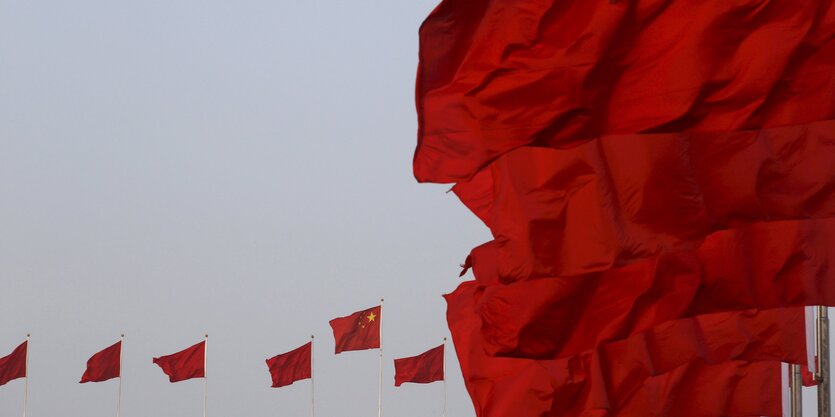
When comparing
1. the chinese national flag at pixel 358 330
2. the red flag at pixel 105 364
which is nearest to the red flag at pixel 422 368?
the chinese national flag at pixel 358 330

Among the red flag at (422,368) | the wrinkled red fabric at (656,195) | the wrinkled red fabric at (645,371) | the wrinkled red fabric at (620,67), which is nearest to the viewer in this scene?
the wrinkled red fabric at (620,67)

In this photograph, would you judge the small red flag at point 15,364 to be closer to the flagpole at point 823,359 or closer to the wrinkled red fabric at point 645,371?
the wrinkled red fabric at point 645,371

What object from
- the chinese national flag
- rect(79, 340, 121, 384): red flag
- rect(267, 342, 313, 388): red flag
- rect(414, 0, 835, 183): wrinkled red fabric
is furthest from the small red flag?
rect(414, 0, 835, 183): wrinkled red fabric

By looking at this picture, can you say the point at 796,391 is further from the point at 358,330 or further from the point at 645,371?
the point at 358,330

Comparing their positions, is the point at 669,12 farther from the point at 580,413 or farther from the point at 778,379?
the point at 778,379

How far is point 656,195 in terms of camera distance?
11.1m

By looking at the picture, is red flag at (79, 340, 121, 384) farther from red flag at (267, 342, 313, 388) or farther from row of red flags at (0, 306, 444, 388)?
red flag at (267, 342, 313, 388)

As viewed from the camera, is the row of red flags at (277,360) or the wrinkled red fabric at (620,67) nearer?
the wrinkled red fabric at (620,67)

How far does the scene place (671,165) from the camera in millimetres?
11125

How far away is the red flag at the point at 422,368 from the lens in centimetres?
4000

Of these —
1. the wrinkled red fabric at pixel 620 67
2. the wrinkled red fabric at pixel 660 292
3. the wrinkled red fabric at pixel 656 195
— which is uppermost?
the wrinkled red fabric at pixel 620 67

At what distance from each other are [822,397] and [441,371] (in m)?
28.9

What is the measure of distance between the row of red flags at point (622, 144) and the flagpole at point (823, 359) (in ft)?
1.06

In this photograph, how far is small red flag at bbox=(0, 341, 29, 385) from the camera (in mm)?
38656
